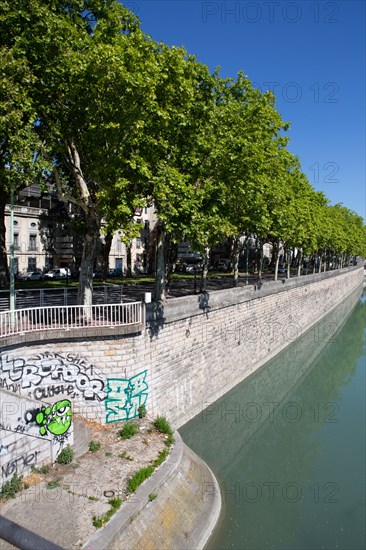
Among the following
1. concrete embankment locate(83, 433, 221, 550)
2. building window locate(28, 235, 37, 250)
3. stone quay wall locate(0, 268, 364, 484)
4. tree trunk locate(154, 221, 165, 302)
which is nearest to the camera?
concrete embankment locate(83, 433, 221, 550)

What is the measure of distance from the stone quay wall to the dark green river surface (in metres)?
1.41

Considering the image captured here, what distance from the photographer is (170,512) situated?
9922 mm

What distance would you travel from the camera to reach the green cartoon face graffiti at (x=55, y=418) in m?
10.4

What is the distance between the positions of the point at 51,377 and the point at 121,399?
2.23 metres

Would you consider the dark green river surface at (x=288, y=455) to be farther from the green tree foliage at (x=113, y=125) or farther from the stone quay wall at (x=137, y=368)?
the green tree foliage at (x=113, y=125)

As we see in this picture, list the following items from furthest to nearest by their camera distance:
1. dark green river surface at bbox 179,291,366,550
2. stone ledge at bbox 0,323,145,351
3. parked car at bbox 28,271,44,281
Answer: parked car at bbox 28,271,44,281 < stone ledge at bbox 0,323,145,351 < dark green river surface at bbox 179,291,366,550

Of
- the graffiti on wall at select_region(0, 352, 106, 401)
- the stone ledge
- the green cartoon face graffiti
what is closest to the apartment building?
the stone ledge

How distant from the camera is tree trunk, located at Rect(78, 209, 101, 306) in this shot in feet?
47.4

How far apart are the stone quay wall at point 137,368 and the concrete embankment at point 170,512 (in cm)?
252

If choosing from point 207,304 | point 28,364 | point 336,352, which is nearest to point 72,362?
point 28,364

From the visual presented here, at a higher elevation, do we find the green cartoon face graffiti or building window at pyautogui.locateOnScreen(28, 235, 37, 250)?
building window at pyautogui.locateOnScreen(28, 235, 37, 250)

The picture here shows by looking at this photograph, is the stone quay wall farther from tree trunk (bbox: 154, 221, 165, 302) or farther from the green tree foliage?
the green tree foliage

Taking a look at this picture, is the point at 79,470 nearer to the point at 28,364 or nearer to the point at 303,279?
the point at 28,364

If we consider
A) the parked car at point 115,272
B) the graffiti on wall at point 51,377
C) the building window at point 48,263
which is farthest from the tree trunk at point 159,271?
the building window at point 48,263
